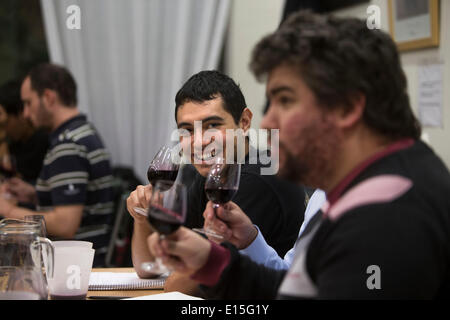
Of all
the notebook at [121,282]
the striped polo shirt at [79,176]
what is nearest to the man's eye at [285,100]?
the notebook at [121,282]

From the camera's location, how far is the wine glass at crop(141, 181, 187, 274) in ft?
3.45

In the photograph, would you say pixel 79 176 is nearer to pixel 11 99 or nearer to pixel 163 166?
pixel 11 99

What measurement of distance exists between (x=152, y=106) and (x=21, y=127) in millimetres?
962

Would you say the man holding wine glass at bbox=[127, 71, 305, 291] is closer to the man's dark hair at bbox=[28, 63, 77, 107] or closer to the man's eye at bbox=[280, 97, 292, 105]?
the man's eye at bbox=[280, 97, 292, 105]

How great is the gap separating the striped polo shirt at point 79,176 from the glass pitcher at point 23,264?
1499 millimetres

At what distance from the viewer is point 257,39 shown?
140 inches

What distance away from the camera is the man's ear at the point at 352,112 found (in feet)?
3.22

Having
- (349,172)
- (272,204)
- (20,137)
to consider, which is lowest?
(20,137)

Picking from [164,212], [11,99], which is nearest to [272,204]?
[164,212]

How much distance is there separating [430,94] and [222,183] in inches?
55.7

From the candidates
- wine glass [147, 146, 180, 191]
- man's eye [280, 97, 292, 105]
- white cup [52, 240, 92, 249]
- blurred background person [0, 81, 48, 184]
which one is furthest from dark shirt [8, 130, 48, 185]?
man's eye [280, 97, 292, 105]

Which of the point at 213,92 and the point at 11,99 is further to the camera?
the point at 11,99

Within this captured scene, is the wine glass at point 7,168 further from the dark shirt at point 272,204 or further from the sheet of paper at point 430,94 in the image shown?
the sheet of paper at point 430,94
